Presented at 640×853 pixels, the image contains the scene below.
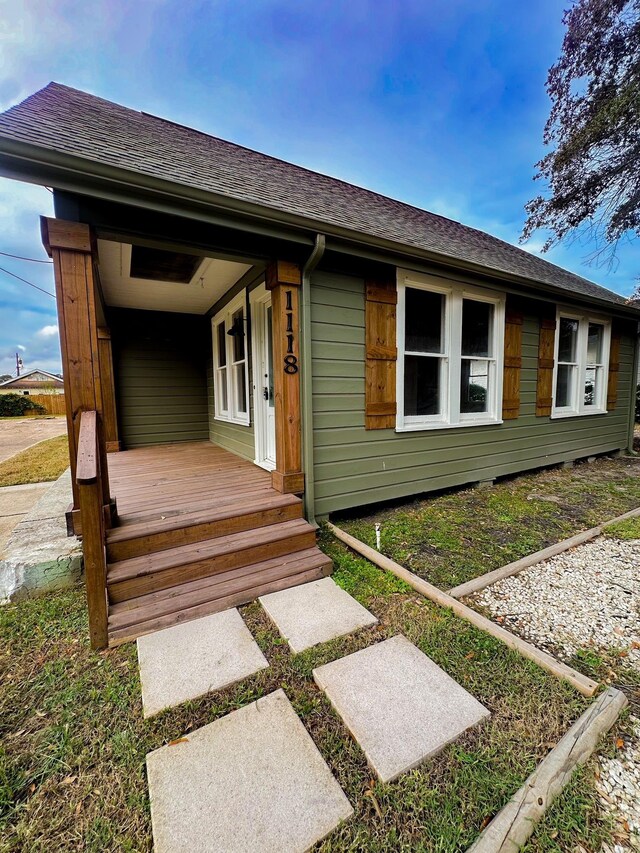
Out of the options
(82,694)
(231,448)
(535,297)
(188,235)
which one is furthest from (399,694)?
(535,297)

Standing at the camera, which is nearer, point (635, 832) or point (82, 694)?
point (635, 832)

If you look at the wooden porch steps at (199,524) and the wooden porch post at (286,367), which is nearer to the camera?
the wooden porch steps at (199,524)

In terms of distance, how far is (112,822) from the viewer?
3.78 feet

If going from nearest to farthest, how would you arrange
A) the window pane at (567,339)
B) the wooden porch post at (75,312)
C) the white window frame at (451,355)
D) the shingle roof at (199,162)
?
the wooden porch post at (75,312), the shingle roof at (199,162), the white window frame at (451,355), the window pane at (567,339)

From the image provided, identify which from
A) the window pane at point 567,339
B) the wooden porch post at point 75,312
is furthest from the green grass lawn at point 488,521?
the wooden porch post at point 75,312

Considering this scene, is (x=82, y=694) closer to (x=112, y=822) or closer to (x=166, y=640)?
(x=166, y=640)

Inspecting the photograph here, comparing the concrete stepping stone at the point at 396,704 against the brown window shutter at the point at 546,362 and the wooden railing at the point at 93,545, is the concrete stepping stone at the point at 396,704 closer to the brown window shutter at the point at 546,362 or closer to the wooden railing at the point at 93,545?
Result: the wooden railing at the point at 93,545

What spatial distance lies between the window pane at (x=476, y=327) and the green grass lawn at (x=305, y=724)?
340cm

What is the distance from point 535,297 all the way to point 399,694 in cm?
499

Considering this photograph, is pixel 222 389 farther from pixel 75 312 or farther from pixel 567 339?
pixel 567 339

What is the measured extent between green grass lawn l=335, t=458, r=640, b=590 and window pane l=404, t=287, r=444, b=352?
72.6 inches

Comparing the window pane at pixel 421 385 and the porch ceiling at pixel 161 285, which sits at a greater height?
the porch ceiling at pixel 161 285

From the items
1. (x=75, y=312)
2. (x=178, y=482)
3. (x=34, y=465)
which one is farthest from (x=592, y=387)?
(x=34, y=465)

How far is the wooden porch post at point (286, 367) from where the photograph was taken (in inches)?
121
